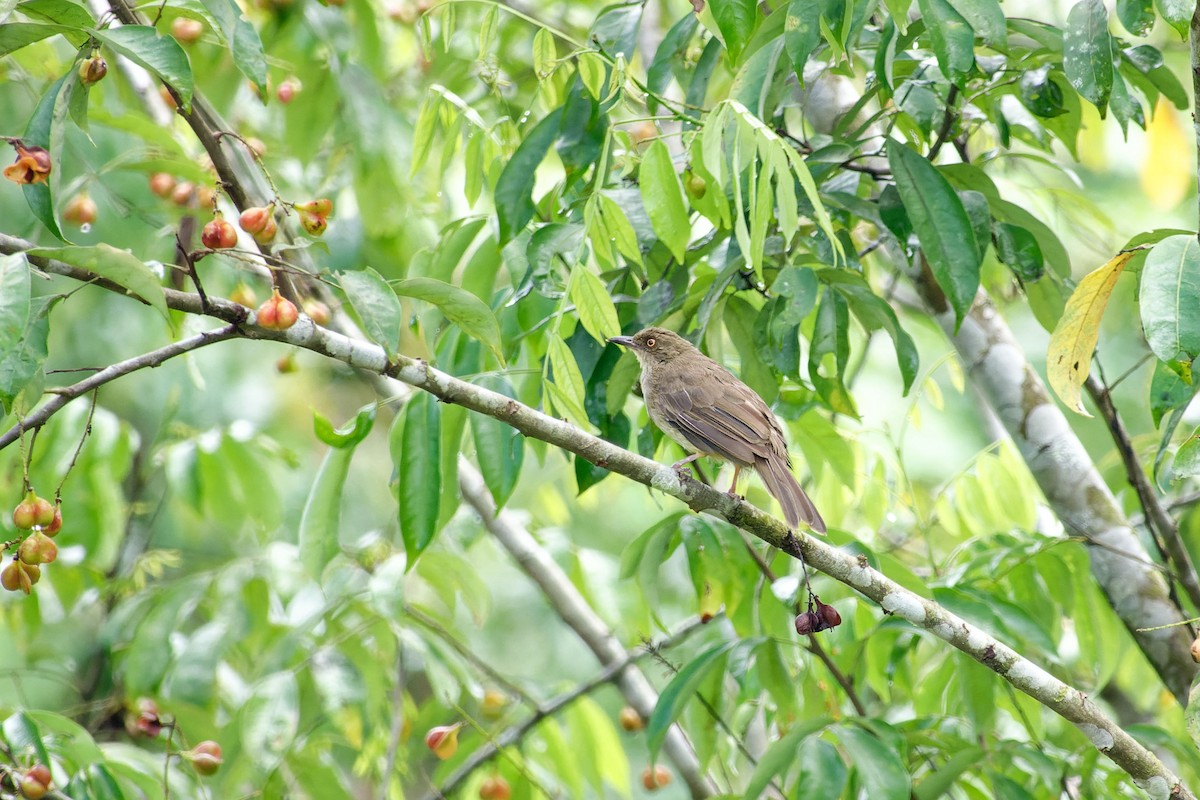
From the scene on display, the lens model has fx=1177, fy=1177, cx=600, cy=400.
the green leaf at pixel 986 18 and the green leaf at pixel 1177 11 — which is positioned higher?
the green leaf at pixel 1177 11

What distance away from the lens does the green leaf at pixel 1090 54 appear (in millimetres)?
2814

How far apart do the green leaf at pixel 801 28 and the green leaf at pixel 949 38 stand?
24 centimetres

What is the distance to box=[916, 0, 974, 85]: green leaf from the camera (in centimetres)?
270

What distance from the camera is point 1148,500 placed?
390 cm

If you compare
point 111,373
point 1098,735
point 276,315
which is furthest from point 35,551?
point 1098,735

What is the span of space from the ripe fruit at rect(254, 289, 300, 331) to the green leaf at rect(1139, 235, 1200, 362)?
1.78 m

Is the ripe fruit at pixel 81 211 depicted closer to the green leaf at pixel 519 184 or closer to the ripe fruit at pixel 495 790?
the green leaf at pixel 519 184

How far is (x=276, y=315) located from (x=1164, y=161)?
5901 millimetres

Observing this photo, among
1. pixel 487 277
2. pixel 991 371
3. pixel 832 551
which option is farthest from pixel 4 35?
pixel 991 371

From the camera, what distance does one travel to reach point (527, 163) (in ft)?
10.9

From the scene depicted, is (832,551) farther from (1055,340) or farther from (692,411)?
(692,411)

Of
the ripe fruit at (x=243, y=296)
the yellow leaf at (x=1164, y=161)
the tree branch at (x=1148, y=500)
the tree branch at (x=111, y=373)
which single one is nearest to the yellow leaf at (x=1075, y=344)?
the tree branch at (x=1148, y=500)

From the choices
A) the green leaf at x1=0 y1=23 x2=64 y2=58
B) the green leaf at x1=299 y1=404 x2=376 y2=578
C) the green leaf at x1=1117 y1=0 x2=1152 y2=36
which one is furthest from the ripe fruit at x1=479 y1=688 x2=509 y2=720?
the green leaf at x1=1117 y1=0 x2=1152 y2=36

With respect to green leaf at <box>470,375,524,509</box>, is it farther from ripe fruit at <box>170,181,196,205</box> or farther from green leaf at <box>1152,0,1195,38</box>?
ripe fruit at <box>170,181,196,205</box>
